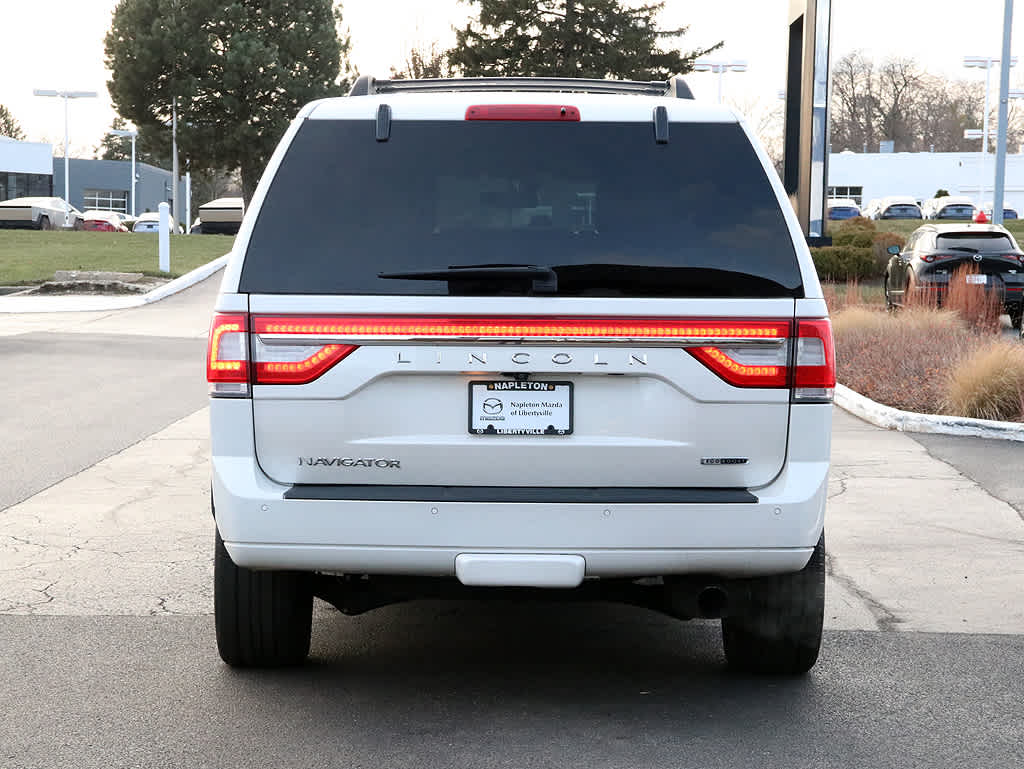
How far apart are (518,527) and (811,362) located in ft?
3.41

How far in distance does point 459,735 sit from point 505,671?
2.50ft

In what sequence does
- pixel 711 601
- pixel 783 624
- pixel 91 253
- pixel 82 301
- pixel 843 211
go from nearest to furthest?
pixel 711 601, pixel 783 624, pixel 82 301, pixel 91 253, pixel 843 211

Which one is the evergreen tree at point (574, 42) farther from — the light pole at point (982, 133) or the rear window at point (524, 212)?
the rear window at point (524, 212)

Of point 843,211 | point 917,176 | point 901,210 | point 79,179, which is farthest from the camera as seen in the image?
point 79,179

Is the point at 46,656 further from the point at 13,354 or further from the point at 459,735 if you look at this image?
the point at 13,354

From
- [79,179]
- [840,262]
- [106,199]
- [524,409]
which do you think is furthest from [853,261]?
[106,199]

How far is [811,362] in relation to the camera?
4207 mm

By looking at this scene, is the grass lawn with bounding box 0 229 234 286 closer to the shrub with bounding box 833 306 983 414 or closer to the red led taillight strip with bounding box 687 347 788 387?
the shrub with bounding box 833 306 983 414

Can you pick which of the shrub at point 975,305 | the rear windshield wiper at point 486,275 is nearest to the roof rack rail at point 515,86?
the rear windshield wiper at point 486,275

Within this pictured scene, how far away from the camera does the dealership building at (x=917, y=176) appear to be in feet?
284

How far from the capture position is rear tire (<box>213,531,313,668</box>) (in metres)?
4.68

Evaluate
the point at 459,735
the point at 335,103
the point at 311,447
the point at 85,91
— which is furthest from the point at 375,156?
the point at 85,91

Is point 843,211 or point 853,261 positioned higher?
point 843,211

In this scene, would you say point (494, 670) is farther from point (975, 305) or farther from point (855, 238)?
point (855, 238)
